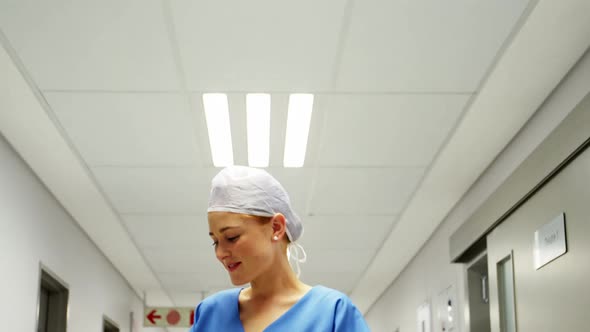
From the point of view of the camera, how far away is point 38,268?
6203 mm

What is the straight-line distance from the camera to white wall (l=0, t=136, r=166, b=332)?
5.46 m

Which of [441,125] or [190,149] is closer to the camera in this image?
[441,125]

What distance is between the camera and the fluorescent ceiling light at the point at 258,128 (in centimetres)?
483

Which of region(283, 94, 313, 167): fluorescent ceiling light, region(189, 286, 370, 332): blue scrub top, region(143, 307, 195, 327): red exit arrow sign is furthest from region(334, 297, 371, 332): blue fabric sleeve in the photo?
region(143, 307, 195, 327): red exit arrow sign

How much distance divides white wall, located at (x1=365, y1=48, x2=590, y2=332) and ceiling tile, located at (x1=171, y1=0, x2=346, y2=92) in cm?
114

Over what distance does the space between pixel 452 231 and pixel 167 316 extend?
15.3 ft

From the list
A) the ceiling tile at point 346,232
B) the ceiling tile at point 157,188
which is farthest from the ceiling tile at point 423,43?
the ceiling tile at point 346,232

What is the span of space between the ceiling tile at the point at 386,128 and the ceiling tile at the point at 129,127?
0.82m

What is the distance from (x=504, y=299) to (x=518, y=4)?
2.23 meters

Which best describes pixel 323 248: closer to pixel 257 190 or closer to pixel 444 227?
pixel 444 227

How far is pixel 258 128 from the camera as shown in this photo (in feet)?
17.3

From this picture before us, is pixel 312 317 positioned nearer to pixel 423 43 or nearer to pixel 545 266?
pixel 423 43

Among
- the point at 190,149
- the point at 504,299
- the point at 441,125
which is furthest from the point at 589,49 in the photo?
the point at 190,149

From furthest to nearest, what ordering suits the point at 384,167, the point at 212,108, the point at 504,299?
the point at 384,167, the point at 504,299, the point at 212,108
